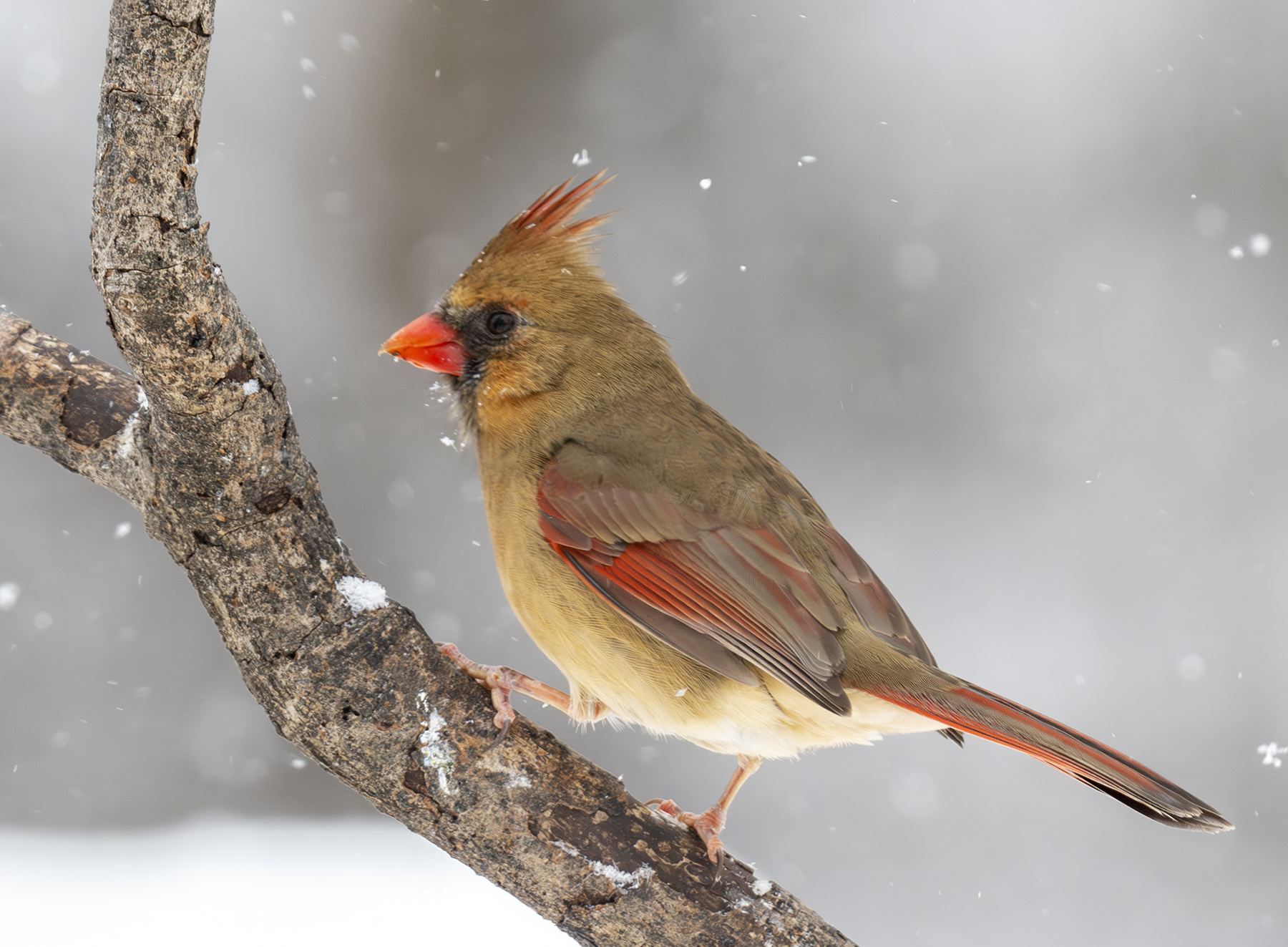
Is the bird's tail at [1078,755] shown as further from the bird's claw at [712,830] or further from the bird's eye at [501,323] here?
the bird's eye at [501,323]

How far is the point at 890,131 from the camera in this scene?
4961mm

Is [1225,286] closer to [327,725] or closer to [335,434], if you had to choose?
[335,434]

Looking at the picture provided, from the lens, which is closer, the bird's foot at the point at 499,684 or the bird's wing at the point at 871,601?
the bird's foot at the point at 499,684

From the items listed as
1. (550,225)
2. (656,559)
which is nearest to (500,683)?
(656,559)

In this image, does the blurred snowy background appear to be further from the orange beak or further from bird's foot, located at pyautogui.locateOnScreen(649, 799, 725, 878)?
bird's foot, located at pyautogui.locateOnScreen(649, 799, 725, 878)

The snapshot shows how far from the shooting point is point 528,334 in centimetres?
235

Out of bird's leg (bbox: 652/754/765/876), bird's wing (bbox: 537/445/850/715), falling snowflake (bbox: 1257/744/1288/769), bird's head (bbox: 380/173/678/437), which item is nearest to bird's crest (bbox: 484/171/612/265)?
bird's head (bbox: 380/173/678/437)

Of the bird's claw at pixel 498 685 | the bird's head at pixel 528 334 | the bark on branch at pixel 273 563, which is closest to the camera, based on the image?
the bark on branch at pixel 273 563

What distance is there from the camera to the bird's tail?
183 cm

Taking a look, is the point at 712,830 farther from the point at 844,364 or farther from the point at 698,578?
the point at 844,364

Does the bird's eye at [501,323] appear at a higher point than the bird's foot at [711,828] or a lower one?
higher

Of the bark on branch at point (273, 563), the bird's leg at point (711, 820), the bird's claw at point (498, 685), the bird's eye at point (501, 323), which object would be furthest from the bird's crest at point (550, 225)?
the bird's leg at point (711, 820)

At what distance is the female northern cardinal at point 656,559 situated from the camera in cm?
198

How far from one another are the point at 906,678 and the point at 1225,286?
12.4 feet
